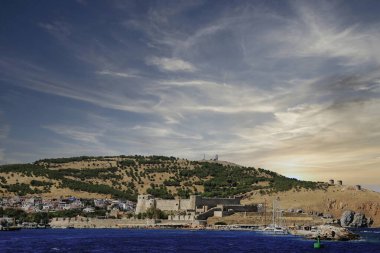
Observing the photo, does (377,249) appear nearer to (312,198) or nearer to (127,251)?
(127,251)

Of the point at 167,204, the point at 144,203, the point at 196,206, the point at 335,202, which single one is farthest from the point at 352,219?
the point at 144,203

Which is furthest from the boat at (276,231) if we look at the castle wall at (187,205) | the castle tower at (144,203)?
the castle tower at (144,203)

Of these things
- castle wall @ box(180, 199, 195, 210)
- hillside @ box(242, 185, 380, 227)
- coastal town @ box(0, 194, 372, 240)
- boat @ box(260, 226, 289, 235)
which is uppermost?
hillside @ box(242, 185, 380, 227)

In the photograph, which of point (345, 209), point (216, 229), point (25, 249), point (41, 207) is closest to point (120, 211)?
point (41, 207)

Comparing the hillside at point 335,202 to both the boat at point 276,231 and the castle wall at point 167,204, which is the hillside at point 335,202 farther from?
the boat at point 276,231

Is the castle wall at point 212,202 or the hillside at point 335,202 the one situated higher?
the hillside at point 335,202

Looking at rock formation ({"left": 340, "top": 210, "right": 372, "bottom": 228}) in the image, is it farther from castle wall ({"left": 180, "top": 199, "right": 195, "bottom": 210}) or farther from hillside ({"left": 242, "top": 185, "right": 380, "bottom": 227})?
castle wall ({"left": 180, "top": 199, "right": 195, "bottom": 210})

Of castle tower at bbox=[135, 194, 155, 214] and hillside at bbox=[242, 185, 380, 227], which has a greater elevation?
hillside at bbox=[242, 185, 380, 227]

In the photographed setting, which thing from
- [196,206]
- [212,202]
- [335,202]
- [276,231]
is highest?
[335,202]

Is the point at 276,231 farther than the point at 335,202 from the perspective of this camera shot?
No

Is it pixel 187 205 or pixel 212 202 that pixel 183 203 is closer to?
pixel 187 205

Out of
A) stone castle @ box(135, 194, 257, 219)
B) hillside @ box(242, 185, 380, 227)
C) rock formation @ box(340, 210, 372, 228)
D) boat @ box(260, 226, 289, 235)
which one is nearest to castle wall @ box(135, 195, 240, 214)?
stone castle @ box(135, 194, 257, 219)

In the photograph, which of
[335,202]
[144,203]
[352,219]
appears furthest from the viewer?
[335,202]

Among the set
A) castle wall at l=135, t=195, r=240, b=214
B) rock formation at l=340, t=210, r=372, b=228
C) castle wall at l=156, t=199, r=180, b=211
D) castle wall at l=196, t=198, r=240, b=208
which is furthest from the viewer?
castle wall at l=156, t=199, r=180, b=211
